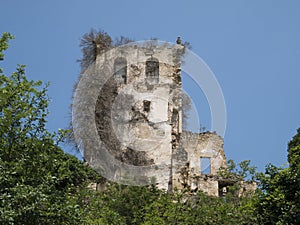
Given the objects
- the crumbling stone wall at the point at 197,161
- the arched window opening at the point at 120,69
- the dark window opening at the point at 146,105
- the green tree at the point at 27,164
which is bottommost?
the green tree at the point at 27,164

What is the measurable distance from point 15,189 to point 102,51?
21103mm

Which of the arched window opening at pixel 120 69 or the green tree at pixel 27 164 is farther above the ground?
the arched window opening at pixel 120 69

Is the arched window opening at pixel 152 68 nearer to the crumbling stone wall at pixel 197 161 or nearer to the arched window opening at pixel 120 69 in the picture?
the arched window opening at pixel 120 69

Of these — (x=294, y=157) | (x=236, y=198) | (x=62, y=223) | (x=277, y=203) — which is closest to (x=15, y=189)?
(x=62, y=223)

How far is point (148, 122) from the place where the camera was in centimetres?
3116

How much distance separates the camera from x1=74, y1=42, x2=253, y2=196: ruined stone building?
29.0m

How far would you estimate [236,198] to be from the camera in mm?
22188

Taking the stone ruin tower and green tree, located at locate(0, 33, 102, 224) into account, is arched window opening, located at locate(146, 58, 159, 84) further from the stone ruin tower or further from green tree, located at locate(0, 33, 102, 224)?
green tree, located at locate(0, 33, 102, 224)

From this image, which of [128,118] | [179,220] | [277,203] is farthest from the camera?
[128,118]

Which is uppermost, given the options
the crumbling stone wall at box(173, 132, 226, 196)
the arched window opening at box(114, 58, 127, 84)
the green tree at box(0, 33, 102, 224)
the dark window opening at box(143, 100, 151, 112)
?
the arched window opening at box(114, 58, 127, 84)

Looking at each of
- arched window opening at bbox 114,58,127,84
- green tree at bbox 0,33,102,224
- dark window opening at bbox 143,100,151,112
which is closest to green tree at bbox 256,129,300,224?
green tree at bbox 0,33,102,224

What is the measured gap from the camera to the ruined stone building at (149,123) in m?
29.0

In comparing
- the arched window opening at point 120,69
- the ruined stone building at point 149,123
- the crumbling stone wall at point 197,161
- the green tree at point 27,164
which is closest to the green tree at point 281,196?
the green tree at point 27,164

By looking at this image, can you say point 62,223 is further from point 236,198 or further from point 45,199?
point 236,198
